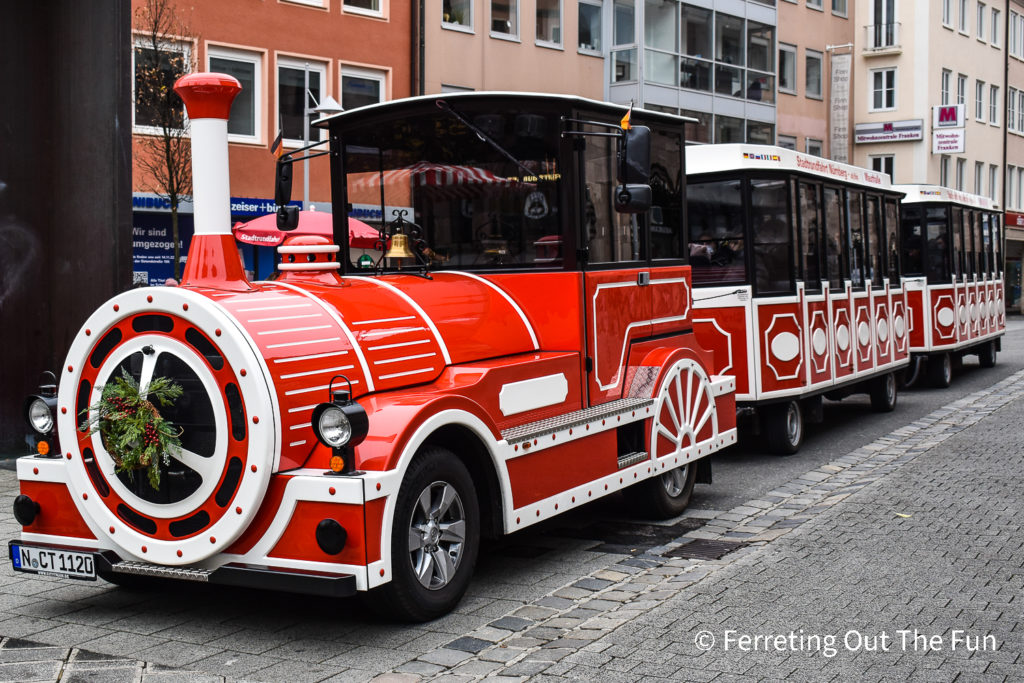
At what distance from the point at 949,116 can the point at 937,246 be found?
95.4ft

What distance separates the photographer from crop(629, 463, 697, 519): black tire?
784 cm

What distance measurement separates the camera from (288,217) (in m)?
7.33

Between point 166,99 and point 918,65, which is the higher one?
point 918,65

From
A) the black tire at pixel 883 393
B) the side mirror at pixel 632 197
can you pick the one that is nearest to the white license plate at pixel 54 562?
the side mirror at pixel 632 197

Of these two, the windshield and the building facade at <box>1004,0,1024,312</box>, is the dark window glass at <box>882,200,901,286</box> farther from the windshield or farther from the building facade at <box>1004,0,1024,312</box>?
the building facade at <box>1004,0,1024,312</box>

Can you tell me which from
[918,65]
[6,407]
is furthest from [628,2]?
[6,407]

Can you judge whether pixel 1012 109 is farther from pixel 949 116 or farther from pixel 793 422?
Answer: pixel 793 422

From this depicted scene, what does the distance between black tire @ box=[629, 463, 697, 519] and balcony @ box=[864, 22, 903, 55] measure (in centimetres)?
4149

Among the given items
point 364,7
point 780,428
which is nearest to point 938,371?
point 780,428

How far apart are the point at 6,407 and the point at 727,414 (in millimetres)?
6198

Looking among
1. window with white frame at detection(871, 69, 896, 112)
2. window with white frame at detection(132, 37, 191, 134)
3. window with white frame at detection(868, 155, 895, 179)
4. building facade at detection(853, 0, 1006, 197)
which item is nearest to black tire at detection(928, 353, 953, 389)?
window with white frame at detection(132, 37, 191, 134)

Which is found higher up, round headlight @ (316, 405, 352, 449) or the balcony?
the balcony

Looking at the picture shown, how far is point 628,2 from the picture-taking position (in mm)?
30641

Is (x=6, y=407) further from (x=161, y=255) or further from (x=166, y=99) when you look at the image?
(x=161, y=255)
